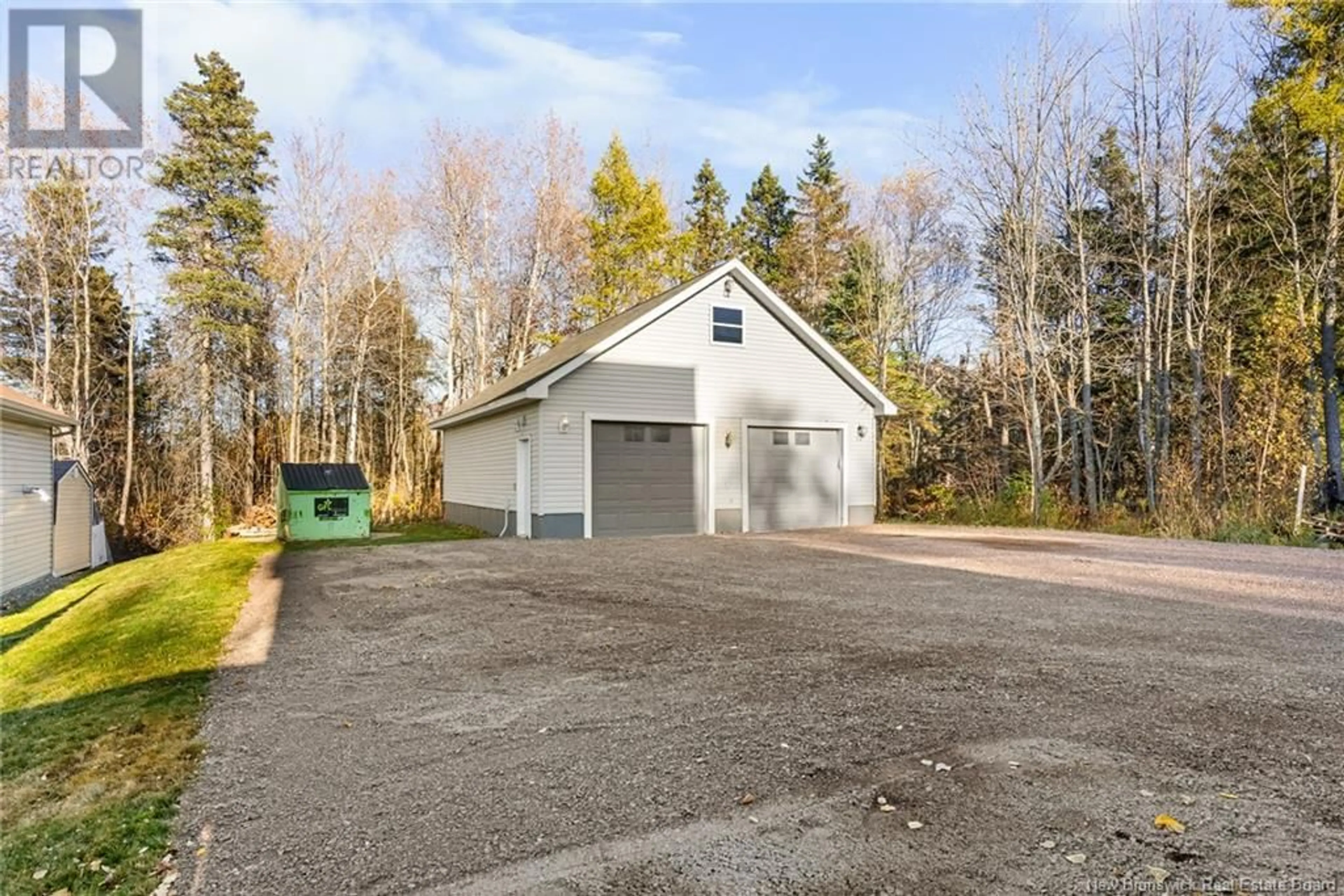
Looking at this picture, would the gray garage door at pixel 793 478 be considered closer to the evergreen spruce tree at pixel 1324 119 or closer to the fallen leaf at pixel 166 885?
the evergreen spruce tree at pixel 1324 119

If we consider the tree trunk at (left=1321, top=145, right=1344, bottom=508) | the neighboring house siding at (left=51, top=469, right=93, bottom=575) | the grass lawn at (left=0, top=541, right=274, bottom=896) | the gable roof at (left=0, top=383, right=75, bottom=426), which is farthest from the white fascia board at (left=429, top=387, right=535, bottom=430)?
the tree trunk at (left=1321, top=145, right=1344, bottom=508)

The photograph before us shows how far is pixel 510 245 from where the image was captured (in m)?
22.4

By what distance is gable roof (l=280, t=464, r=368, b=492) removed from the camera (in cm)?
1425

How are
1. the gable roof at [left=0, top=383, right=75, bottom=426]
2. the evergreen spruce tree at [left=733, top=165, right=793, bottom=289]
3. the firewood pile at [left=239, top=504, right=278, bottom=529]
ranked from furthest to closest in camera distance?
the evergreen spruce tree at [left=733, top=165, right=793, bottom=289]
the firewood pile at [left=239, top=504, right=278, bottom=529]
the gable roof at [left=0, top=383, right=75, bottom=426]

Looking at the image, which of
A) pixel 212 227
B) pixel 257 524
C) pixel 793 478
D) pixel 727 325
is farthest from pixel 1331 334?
pixel 212 227

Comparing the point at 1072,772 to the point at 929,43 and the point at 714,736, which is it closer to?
the point at 714,736

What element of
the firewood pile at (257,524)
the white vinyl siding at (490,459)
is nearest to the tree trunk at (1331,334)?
the white vinyl siding at (490,459)

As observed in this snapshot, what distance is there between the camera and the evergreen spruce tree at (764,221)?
89.4ft

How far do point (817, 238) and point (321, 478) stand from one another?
18760 mm

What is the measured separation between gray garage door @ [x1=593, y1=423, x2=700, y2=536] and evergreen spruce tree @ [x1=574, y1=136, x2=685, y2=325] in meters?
9.73

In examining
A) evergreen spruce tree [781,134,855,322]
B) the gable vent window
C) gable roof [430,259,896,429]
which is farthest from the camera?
evergreen spruce tree [781,134,855,322]

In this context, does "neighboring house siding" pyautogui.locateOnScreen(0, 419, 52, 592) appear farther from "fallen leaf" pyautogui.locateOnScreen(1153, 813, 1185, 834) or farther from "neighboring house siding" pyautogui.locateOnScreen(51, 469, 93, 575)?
"fallen leaf" pyautogui.locateOnScreen(1153, 813, 1185, 834)

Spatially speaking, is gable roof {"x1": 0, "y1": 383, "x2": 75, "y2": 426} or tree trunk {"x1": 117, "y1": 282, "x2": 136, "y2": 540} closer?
gable roof {"x1": 0, "y1": 383, "x2": 75, "y2": 426}

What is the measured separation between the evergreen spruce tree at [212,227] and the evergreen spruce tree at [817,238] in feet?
54.8
